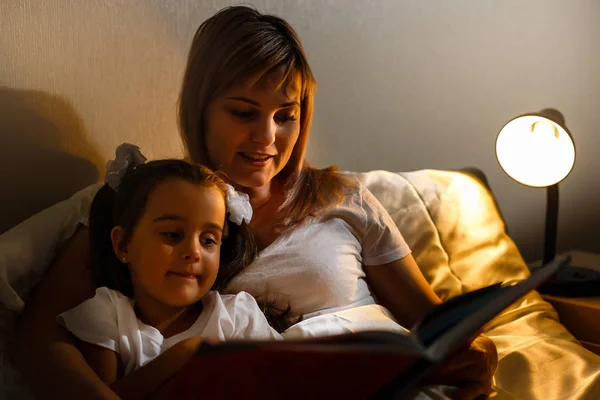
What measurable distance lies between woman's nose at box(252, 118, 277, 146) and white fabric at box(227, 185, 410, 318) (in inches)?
7.0

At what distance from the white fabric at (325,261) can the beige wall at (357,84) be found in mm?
409

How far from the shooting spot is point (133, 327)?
1.08 metres

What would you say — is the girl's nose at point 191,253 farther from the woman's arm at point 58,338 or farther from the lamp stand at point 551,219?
the lamp stand at point 551,219

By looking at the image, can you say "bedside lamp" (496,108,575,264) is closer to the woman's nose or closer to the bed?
the bed

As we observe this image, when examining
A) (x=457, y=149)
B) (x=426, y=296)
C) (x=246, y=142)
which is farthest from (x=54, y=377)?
(x=457, y=149)

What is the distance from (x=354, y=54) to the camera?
189 centimetres

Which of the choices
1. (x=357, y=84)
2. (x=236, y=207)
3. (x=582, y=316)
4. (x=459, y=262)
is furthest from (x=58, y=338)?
(x=582, y=316)

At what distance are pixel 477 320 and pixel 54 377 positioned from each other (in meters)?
0.61

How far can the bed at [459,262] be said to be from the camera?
1.24m

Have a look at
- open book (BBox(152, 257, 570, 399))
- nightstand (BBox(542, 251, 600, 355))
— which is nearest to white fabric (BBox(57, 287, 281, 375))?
open book (BBox(152, 257, 570, 399))

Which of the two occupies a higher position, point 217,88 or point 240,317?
point 217,88

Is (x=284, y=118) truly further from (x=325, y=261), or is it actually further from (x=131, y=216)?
(x=131, y=216)

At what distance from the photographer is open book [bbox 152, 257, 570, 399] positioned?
2.39 feet

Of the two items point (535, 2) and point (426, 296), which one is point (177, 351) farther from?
point (535, 2)
